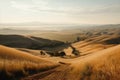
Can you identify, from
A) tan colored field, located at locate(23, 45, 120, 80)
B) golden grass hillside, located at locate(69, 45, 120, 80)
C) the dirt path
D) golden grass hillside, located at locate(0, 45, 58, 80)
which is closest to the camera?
golden grass hillside, located at locate(69, 45, 120, 80)

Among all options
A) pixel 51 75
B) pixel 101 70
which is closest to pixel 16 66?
pixel 51 75

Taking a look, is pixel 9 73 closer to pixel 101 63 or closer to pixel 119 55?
pixel 101 63

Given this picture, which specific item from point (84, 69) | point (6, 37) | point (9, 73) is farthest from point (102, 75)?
point (6, 37)

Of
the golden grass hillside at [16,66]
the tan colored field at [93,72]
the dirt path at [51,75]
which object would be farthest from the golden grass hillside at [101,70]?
the golden grass hillside at [16,66]

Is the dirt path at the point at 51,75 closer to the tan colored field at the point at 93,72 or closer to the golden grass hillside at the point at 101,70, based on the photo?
the tan colored field at the point at 93,72

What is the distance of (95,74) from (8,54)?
33.2ft

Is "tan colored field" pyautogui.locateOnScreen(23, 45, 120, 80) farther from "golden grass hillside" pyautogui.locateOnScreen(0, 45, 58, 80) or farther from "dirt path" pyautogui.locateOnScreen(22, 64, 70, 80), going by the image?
"golden grass hillside" pyautogui.locateOnScreen(0, 45, 58, 80)

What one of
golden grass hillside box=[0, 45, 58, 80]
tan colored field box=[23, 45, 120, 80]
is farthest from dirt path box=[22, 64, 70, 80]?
golden grass hillside box=[0, 45, 58, 80]

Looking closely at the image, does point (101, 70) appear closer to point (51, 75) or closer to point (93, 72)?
point (93, 72)

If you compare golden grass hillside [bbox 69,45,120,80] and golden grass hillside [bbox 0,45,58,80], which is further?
golden grass hillside [bbox 0,45,58,80]

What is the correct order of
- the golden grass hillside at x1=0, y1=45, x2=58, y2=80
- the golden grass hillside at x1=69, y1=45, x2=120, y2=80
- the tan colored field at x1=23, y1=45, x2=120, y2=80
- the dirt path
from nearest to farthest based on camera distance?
the golden grass hillside at x1=69, y1=45, x2=120, y2=80
the tan colored field at x1=23, y1=45, x2=120, y2=80
the dirt path
the golden grass hillside at x1=0, y1=45, x2=58, y2=80

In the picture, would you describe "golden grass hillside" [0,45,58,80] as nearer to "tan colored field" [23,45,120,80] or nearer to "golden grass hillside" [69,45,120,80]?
Answer: "tan colored field" [23,45,120,80]

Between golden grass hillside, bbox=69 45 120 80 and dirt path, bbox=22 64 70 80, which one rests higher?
golden grass hillside, bbox=69 45 120 80

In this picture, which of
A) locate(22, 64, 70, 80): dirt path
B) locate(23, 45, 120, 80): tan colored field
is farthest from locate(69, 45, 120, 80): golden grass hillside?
locate(22, 64, 70, 80): dirt path
